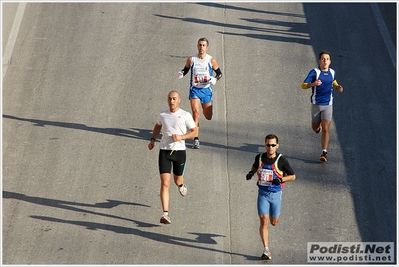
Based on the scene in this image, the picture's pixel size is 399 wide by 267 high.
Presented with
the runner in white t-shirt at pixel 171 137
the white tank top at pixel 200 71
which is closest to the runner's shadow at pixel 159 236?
the runner in white t-shirt at pixel 171 137

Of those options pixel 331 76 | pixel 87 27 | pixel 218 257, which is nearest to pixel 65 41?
pixel 87 27

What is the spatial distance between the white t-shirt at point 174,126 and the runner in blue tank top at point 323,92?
99.2 inches

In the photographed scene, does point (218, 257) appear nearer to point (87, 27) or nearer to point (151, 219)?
point (151, 219)

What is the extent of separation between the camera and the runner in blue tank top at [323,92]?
49.1ft

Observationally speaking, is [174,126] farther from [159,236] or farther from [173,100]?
[159,236]

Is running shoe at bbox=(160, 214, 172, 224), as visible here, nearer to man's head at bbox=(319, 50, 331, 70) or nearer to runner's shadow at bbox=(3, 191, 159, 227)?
runner's shadow at bbox=(3, 191, 159, 227)

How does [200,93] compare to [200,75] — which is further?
[200,93]

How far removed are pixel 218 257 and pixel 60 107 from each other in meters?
6.01

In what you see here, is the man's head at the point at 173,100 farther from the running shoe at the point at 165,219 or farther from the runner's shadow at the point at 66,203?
the runner's shadow at the point at 66,203

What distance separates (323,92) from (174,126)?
10.4 ft

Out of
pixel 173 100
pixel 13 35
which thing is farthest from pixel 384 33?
pixel 173 100

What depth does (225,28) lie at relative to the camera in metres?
21.3

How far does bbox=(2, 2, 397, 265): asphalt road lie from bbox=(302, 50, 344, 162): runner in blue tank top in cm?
60

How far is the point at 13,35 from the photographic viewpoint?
67.4 ft
